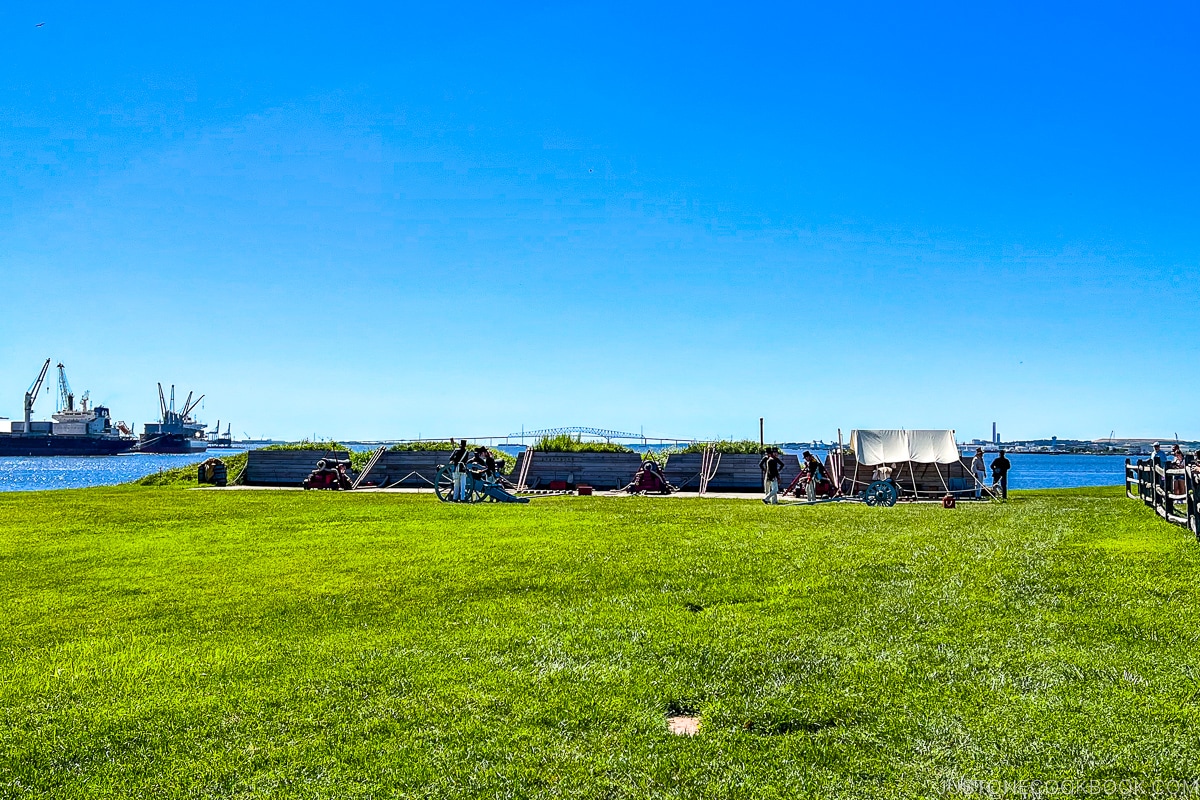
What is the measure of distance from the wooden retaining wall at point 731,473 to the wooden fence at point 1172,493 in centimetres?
1049

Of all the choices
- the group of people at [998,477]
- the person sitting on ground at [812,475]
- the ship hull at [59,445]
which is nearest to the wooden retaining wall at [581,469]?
the person sitting on ground at [812,475]

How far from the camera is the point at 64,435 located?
5659 inches

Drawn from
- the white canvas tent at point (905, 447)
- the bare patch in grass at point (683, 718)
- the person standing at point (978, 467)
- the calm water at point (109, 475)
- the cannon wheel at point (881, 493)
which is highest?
the white canvas tent at point (905, 447)

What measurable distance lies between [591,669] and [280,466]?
26465 mm

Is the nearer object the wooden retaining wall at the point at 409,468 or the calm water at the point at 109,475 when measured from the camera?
the wooden retaining wall at the point at 409,468

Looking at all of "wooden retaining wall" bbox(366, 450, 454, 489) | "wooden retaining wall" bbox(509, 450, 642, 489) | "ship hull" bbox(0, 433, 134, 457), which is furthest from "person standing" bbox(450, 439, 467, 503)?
"ship hull" bbox(0, 433, 134, 457)

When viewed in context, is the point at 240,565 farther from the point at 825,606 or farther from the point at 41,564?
the point at 825,606

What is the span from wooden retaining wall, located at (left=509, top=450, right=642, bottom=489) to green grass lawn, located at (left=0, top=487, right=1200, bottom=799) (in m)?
17.0

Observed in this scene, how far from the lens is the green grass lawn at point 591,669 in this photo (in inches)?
177

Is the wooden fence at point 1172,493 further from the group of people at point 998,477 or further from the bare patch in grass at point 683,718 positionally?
the bare patch in grass at point 683,718

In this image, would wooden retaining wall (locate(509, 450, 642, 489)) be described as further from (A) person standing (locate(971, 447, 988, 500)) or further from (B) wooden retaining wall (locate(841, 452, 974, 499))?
(A) person standing (locate(971, 447, 988, 500))

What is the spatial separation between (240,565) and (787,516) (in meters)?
10.6

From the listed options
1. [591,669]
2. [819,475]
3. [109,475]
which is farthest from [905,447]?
[109,475]

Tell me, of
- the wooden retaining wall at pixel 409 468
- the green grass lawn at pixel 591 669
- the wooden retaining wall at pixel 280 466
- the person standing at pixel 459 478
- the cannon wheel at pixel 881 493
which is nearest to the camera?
the green grass lawn at pixel 591 669
